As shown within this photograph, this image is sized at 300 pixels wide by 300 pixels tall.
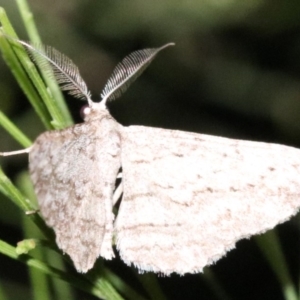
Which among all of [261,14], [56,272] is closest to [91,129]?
[56,272]

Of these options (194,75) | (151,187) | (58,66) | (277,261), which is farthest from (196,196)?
(194,75)

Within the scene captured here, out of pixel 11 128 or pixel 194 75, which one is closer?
pixel 11 128

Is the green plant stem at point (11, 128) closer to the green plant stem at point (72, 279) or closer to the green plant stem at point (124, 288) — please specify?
the green plant stem at point (72, 279)

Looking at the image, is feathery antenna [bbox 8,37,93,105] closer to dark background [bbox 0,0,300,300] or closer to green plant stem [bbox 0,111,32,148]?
green plant stem [bbox 0,111,32,148]

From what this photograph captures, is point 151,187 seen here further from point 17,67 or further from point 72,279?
point 17,67

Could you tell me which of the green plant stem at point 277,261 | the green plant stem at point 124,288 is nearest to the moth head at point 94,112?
the green plant stem at point 124,288

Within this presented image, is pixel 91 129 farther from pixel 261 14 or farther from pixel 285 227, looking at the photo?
pixel 285 227

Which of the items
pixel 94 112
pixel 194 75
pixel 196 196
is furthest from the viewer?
pixel 194 75
